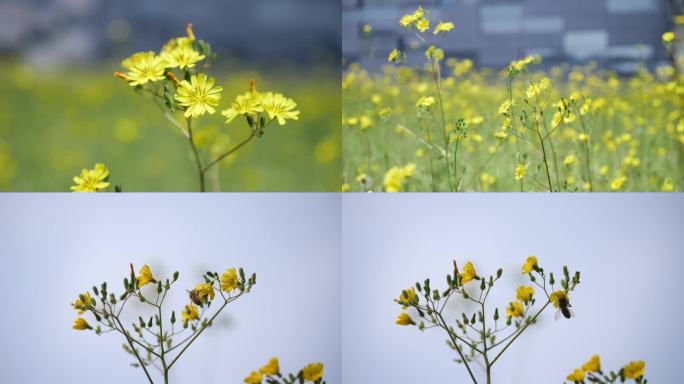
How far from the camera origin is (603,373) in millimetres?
1891

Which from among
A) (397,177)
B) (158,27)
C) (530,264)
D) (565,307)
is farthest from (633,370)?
(158,27)

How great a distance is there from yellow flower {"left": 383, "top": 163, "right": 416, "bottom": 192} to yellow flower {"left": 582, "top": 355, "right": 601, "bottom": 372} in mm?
694

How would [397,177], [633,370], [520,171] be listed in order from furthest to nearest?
[397,177] → [520,171] → [633,370]

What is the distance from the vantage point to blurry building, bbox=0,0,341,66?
1.73m

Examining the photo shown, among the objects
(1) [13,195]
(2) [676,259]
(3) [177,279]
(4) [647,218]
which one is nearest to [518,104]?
(4) [647,218]

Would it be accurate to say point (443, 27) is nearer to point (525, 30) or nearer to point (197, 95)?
point (525, 30)

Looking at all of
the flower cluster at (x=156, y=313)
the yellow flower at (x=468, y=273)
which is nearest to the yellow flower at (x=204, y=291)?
the flower cluster at (x=156, y=313)

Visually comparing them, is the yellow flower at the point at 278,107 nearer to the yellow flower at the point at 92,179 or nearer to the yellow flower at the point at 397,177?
the yellow flower at the point at 397,177

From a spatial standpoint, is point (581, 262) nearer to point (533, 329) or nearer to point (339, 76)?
point (533, 329)

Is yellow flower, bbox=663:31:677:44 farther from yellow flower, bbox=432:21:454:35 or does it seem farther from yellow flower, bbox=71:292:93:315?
yellow flower, bbox=71:292:93:315

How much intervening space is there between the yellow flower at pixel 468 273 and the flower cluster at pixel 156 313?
0.58 metres

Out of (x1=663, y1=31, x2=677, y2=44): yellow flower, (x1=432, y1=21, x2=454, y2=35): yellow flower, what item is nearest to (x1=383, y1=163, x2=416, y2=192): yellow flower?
(x1=432, y1=21, x2=454, y2=35): yellow flower

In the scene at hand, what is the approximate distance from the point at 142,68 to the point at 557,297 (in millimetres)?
1247

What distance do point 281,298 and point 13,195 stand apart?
2.45ft
